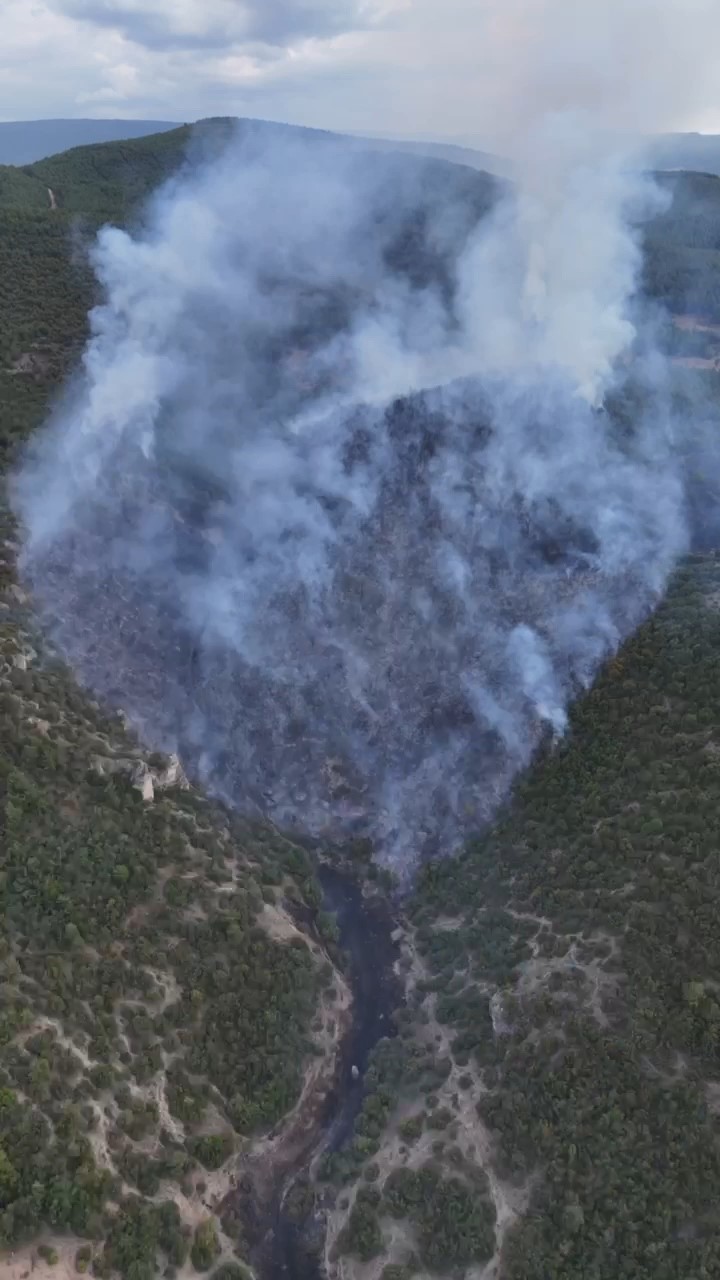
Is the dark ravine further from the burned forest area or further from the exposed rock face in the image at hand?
the exposed rock face

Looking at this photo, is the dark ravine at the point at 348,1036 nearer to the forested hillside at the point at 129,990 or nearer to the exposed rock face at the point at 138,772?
the forested hillside at the point at 129,990

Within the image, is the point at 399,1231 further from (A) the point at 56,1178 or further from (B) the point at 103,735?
(B) the point at 103,735

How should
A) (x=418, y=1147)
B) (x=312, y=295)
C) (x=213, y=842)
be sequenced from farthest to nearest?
(x=312, y=295) → (x=213, y=842) → (x=418, y=1147)

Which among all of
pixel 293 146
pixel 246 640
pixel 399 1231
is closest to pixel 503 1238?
pixel 399 1231

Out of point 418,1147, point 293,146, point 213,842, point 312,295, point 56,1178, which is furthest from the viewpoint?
point 293,146

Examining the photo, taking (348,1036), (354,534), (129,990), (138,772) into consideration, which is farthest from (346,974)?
(354,534)

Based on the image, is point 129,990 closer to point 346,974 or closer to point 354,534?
point 346,974
